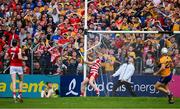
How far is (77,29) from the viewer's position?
2981cm

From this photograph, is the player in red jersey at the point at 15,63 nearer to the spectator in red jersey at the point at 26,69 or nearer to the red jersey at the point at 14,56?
the red jersey at the point at 14,56

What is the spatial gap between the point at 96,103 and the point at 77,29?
6.95m

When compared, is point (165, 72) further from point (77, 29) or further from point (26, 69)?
point (77, 29)

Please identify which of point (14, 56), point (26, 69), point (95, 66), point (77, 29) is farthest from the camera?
point (77, 29)

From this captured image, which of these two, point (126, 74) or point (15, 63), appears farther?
point (126, 74)

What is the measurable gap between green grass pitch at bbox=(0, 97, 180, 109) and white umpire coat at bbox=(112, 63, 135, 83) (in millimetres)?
1298

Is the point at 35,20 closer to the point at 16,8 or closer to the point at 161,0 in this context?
the point at 16,8

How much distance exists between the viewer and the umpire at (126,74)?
27.6m

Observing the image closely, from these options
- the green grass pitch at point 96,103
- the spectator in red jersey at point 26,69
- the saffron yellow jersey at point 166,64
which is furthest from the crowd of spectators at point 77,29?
the saffron yellow jersey at point 166,64

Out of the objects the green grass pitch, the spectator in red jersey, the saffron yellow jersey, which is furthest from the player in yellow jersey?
the spectator in red jersey

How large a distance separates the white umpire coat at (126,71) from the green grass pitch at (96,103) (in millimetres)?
1298

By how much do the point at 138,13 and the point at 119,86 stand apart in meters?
4.48

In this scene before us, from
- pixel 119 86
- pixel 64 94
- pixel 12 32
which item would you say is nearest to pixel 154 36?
pixel 119 86

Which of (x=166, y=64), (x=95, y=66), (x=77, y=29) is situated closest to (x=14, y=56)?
(x=95, y=66)
